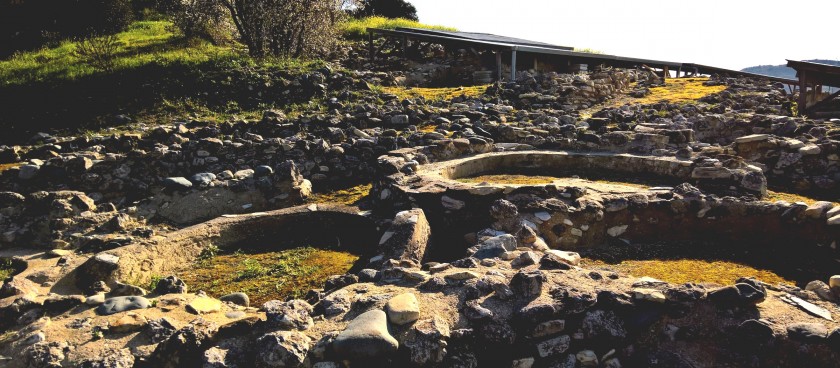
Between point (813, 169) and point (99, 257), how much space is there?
304 inches

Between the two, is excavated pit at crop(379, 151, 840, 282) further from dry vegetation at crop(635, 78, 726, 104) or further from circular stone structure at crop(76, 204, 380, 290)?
dry vegetation at crop(635, 78, 726, 104)

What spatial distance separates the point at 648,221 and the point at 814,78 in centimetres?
865

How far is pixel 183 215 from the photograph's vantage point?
630 centimetres

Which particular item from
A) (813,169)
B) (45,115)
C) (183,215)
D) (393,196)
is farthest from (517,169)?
(45,115)

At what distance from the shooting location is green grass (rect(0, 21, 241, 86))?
1318 cm

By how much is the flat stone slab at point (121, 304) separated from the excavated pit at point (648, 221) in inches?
94.3

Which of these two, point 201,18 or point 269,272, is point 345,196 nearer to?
point 269,272

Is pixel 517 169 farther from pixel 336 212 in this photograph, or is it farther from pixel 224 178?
pixel 224 178

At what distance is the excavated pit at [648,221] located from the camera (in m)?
5.19

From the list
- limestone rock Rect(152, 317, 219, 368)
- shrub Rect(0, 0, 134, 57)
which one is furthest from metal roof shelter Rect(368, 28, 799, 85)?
limestone rock Rect(152, 317, 219, 368)

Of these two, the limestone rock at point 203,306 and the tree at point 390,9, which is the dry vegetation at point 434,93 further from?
the tree at point 390,9

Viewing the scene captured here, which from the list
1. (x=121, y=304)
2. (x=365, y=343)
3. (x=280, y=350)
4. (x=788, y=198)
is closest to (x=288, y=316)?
(x=280, y=350)

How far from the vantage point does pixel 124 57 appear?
15.0 meters

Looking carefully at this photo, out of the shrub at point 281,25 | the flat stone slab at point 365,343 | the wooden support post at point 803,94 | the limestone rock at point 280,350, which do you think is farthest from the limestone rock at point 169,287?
the shrub at point 281,25
